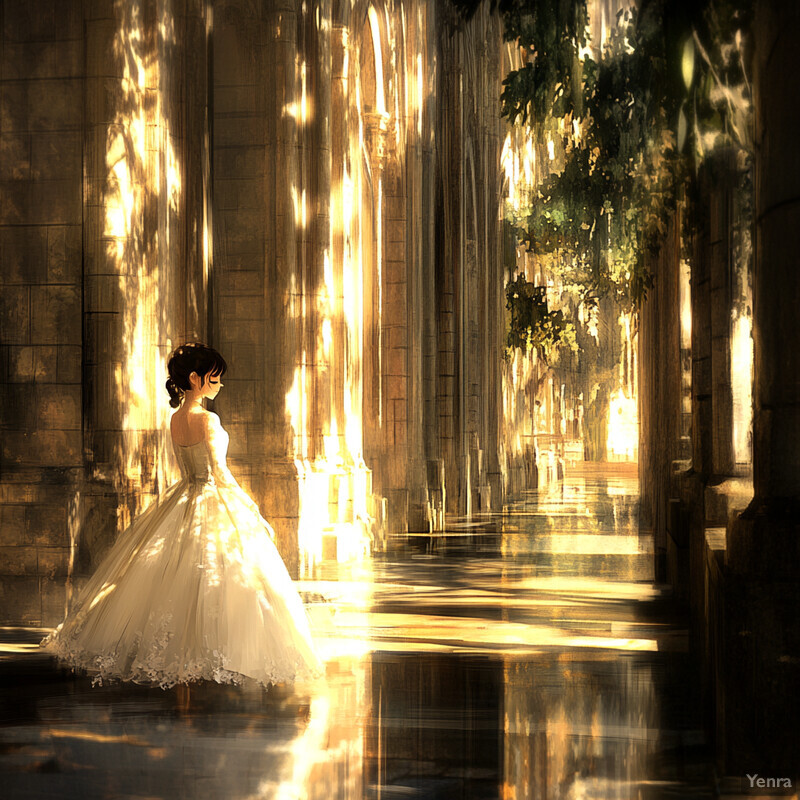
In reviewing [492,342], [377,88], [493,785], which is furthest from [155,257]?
[492,342]

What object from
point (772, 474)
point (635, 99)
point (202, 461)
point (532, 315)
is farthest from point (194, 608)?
point (532, 315)

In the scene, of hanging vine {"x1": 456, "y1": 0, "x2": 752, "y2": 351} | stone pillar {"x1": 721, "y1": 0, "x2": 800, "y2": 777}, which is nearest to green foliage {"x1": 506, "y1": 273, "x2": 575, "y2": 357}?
hanging vine {"x1": 456, "y1": 0, "x2": 752, "y2": 351}

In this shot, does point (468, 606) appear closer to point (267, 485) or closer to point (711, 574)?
point (267, 485)

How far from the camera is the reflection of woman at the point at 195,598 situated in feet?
22.9

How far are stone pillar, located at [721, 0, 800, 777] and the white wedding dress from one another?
8.68 feet

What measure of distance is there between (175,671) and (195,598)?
1.36 feet

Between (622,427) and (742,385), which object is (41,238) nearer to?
(742,385)

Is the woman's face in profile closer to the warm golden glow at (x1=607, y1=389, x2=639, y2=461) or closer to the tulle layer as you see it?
the tulle layer

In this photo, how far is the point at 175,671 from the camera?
6922mm

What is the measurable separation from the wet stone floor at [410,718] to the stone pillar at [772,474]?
0.32 meters

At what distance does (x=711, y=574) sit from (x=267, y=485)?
7.08 m

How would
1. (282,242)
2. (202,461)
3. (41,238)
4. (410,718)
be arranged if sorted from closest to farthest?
(410,718), (202,461), (41,238), (282,242)

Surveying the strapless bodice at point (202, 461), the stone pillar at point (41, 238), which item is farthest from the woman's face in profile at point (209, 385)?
the stone pillar at point (41, 238)

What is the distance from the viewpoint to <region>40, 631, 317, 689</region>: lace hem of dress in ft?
22.6
